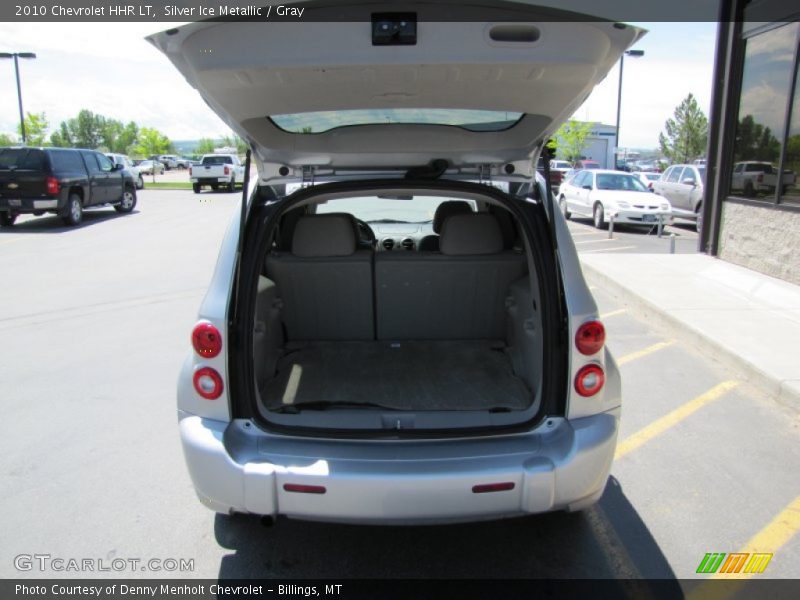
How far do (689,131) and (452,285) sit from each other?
40582mm

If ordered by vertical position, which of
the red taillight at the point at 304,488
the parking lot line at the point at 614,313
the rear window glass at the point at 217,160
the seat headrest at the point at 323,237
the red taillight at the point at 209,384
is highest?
the rear window glass at the point at 217,160

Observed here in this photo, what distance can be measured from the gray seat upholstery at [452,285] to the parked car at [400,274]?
0.06 feet

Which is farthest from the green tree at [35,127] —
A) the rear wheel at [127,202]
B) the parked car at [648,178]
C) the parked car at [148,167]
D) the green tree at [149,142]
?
the parked car at [648,178]

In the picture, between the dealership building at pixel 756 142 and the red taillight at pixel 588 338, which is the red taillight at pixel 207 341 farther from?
the dealership building at pixel 756 142

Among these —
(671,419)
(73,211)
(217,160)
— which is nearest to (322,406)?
(671,419)

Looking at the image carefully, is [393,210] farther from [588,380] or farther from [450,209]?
[588,380]

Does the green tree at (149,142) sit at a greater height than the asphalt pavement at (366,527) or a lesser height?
greater

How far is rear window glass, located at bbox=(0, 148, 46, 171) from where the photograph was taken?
14.5 meters

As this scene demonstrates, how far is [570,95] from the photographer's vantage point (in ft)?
8.36

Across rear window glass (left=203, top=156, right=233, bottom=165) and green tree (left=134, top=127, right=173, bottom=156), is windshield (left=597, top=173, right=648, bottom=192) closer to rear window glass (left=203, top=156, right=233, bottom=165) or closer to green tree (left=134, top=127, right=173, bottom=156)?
rear window glass (left=203, top=156, right=233, bottom=165)

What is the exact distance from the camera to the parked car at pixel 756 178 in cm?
828

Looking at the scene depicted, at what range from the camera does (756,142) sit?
9047 mm

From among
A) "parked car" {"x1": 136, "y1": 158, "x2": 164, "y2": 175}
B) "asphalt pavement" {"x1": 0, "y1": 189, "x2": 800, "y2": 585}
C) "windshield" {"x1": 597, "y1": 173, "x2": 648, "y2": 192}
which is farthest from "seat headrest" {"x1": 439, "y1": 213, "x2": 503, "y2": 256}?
"parked car" {"x1": 136, "y1": 158, "x2": 164, "y2": 175}

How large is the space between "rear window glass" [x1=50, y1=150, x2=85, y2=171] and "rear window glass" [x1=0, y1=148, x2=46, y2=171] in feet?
0.97
